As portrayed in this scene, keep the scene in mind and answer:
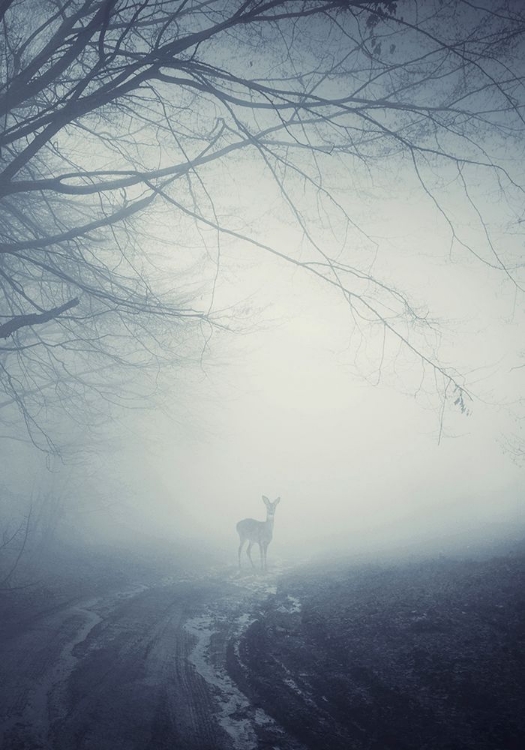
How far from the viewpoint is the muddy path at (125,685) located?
3.31 m

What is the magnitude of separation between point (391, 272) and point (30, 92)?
13.2 ft

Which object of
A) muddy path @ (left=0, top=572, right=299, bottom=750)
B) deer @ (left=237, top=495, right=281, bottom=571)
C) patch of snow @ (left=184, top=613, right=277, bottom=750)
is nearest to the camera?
muddy path @ (left=0, top=572, right=299, bottom=750)

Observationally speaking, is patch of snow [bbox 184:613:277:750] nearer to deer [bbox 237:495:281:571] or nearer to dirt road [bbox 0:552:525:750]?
dirt road [bbox 0:552:525:750]

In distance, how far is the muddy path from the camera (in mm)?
3311

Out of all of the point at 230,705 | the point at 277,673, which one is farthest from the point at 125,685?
the point at 277,673

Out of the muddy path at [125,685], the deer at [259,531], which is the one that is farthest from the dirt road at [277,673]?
the deer at [259,531]

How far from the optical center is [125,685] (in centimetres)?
421

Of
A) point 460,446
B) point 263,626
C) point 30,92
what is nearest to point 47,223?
point 30,92

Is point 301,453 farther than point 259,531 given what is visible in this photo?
Yes

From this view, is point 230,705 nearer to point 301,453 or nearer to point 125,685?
point 125,685

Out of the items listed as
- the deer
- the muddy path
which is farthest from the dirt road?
the deer

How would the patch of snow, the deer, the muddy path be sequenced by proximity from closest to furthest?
1. the muddy path
2. the patch of snow
3. the deer

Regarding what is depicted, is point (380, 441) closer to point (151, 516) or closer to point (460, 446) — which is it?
point (460, 446)

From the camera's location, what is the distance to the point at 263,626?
6.77 meters
